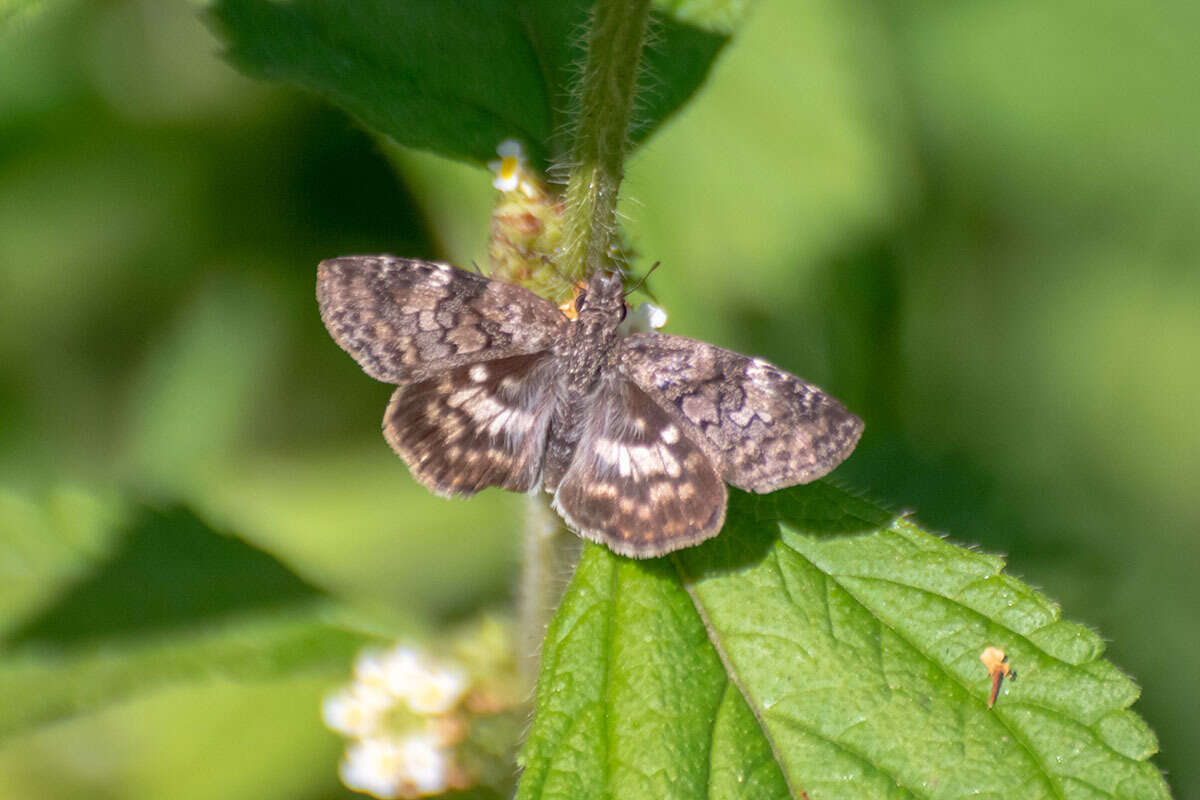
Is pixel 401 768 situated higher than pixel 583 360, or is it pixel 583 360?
pixel 583 360

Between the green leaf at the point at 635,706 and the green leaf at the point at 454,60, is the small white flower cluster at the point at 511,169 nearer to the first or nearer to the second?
the green leaf at the point at 454,60

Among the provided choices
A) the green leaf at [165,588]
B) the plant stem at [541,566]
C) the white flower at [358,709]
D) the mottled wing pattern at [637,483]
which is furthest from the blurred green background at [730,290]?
the mottled wing pattern at [637,483]

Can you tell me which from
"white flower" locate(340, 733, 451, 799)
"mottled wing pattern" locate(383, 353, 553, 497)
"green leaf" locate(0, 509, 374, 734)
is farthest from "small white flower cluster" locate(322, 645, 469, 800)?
"mottled wing pattern" locate(383, 353, 553, 497)

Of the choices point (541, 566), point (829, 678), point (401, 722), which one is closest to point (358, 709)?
point (401, 722)

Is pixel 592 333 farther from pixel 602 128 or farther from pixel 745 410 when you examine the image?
pixel 602 128

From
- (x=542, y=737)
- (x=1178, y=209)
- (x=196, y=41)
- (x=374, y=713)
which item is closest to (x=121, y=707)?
(x=374, y=713)

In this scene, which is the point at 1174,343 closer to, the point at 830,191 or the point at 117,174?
the point at 830,191
